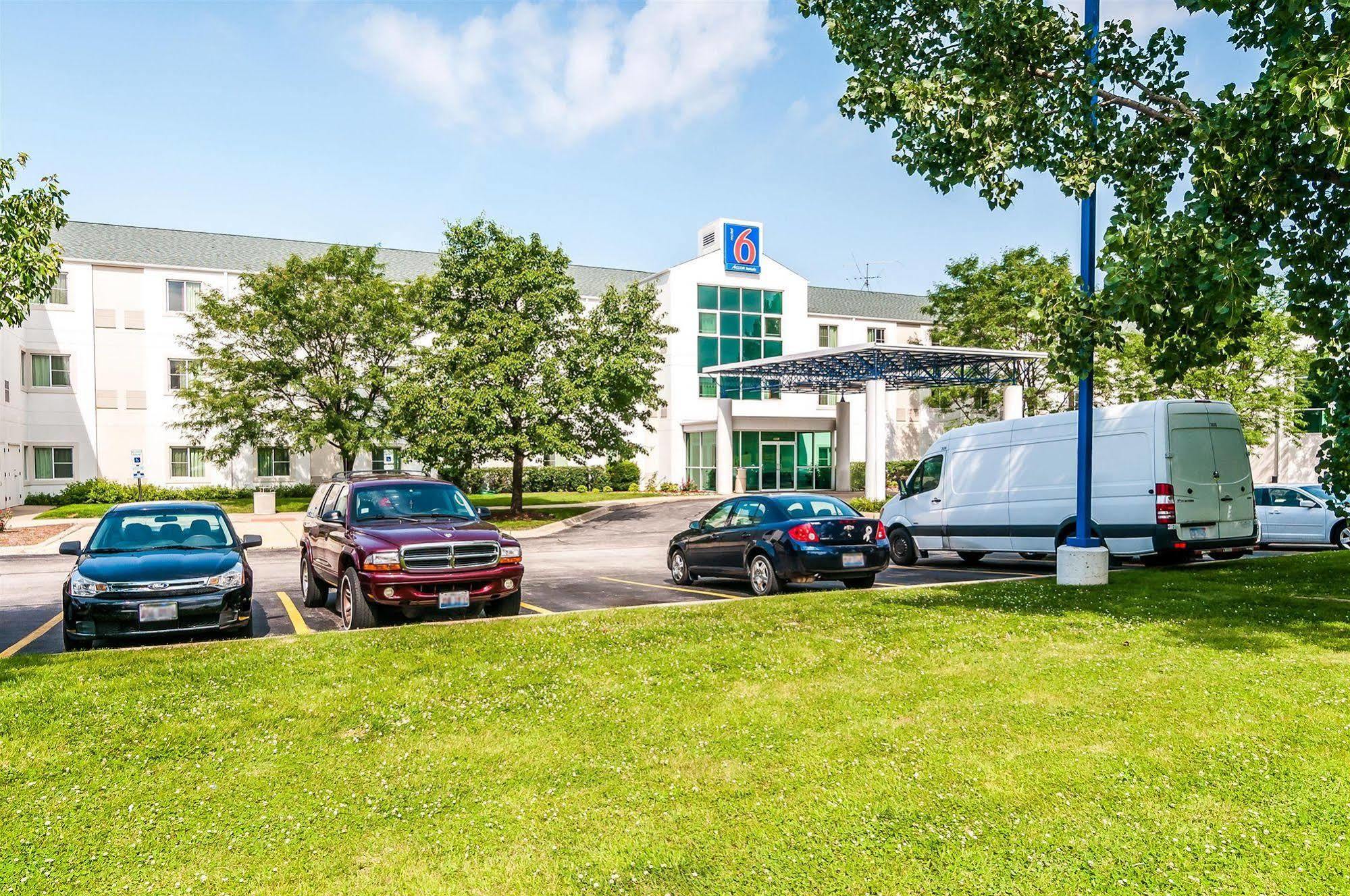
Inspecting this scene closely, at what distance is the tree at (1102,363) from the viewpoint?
37.6m

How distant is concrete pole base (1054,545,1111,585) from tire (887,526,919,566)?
5.73m

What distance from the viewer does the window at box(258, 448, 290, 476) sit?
41625mm

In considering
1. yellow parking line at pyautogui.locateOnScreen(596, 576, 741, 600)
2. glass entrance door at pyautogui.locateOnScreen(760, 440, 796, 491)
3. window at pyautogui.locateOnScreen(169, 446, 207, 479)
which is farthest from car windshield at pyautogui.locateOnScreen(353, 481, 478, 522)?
window at pyautogui.locateOnScreen(169, 446, 207, 479)

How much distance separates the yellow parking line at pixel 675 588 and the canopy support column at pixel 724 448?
25.1m

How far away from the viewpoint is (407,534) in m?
10.5

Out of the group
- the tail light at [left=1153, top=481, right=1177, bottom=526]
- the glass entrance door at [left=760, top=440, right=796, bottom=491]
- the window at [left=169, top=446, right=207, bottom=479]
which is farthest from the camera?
the glass entrance door at [left=760, top=440, right=796, bottom=491]

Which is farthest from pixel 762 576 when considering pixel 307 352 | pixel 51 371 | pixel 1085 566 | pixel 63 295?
pixel 63 295

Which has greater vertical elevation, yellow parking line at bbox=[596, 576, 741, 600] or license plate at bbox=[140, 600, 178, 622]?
license plate at bbox=[140, 600, 178, 622]

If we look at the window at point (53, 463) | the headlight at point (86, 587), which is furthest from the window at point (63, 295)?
the headlight at point (86, 587)

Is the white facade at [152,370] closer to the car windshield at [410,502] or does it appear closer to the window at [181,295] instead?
the window at [181,295]

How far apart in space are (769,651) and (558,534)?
1985 centimetres

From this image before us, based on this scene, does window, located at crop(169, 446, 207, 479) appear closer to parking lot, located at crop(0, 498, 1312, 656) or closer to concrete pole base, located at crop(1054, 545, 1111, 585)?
parking lot, located at crop(0, 498, 1312, 656)

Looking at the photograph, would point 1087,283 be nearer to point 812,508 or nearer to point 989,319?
point 812,508

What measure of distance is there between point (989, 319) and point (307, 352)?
31603 millimetres
